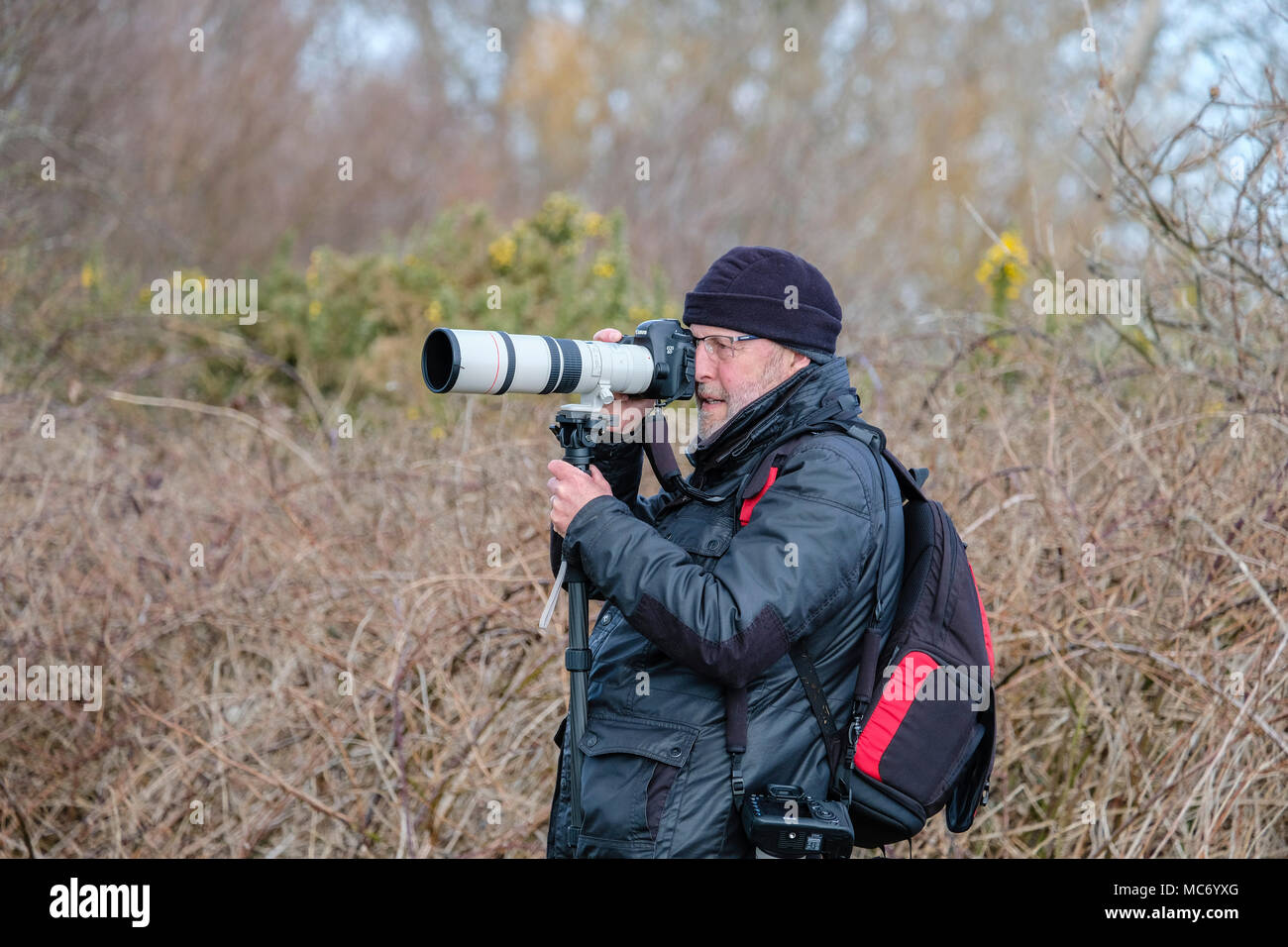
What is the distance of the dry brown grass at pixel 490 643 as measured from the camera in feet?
12.3

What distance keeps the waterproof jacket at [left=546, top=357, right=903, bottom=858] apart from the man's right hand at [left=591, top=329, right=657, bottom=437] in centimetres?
26

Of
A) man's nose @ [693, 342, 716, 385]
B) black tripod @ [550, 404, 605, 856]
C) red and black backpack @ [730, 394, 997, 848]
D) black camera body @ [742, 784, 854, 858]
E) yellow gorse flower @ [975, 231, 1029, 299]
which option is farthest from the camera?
yellow gorse flower @ [975, 231, 1029, 299]

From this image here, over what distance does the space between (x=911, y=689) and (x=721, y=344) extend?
2.61ft

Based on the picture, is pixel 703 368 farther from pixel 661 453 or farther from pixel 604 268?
pixel 604 268

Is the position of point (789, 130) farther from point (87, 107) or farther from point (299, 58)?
point (87, 107)

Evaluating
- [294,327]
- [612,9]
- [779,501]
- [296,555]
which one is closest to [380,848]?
[296,555]

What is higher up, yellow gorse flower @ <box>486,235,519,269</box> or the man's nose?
yellow gorse flower @ <box>486,235,519,269</box>

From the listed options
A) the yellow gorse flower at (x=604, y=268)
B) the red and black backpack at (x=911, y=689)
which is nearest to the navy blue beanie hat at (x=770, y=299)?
the red and black backpack at (x=911, y=689)

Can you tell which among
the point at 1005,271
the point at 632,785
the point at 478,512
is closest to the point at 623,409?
the point at 632,785

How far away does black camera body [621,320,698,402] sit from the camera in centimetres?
260

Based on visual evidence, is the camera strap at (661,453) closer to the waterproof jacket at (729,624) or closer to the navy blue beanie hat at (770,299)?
the waterproof jacket at (729,624)

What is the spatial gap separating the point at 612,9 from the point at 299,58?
608 centimetres

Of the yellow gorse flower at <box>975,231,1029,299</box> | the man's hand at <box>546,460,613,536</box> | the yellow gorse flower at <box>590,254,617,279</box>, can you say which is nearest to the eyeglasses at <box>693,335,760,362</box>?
the man's hand at <box>546,460,613,536</box>

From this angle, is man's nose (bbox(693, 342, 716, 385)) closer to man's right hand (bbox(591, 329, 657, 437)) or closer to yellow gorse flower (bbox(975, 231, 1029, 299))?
man's right hand (bbox(591, 329, 657, 437))
